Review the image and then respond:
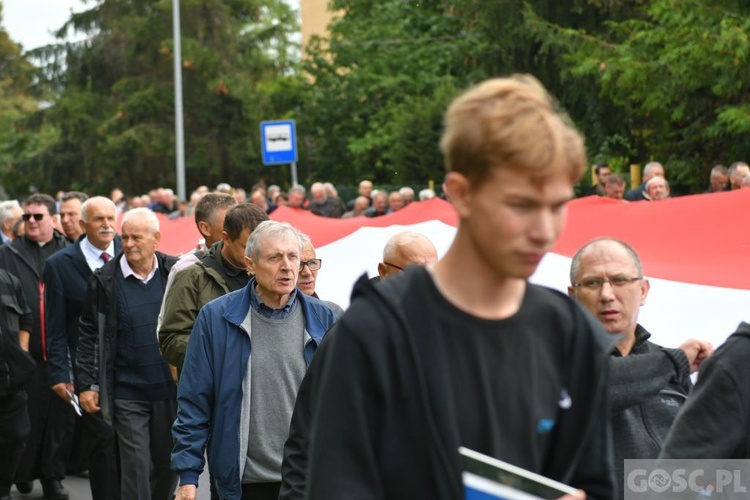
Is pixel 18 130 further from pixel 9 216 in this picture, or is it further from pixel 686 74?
pixel 9 216

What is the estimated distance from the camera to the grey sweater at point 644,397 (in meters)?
4.39

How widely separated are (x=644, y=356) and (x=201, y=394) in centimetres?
229

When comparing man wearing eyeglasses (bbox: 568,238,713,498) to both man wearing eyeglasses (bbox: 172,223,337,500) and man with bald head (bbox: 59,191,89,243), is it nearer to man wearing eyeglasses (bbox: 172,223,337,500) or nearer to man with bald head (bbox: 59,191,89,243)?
man wearing eyeglasses (bbox: 172,223,337,500)

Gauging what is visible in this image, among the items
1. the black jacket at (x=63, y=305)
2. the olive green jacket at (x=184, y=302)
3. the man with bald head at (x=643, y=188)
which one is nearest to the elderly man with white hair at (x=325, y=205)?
the man with bald head at (x=643, y=188)

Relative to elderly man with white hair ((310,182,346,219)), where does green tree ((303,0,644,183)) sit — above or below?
above

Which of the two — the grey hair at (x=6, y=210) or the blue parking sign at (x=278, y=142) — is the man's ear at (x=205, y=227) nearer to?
the grey hair at (x=6, y=210)

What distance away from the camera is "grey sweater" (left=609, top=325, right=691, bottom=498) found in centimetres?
439

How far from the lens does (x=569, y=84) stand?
23781 mm

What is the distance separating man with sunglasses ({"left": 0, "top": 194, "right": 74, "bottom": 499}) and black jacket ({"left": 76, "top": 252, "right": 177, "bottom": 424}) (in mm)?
2698

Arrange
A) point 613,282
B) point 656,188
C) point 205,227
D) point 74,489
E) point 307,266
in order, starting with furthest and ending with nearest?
point 656,188 → point 74,489 → point 205,227 → point 307,266 → point 613,282

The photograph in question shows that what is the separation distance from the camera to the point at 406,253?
6.07 m

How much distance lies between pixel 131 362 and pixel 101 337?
0.23 meters
